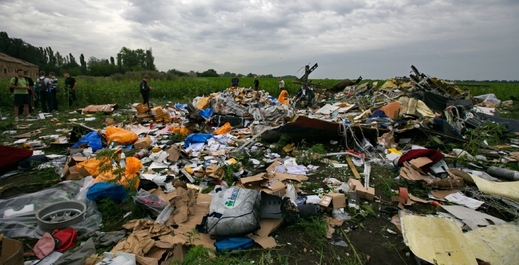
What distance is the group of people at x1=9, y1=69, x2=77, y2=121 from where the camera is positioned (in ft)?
25.0

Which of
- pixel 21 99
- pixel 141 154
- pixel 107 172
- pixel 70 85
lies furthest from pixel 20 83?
pixel 107 172

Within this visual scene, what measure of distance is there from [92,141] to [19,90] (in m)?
4.71

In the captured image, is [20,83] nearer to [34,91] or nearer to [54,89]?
[34,91]

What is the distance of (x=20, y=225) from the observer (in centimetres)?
269

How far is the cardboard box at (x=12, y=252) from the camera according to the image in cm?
193

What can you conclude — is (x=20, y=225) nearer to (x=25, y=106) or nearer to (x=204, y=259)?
(x=204, y=259)

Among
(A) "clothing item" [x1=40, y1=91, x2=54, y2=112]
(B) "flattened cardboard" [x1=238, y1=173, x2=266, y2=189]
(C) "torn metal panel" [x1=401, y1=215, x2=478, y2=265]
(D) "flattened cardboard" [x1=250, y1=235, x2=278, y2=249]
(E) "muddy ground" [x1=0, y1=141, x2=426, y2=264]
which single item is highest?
(A) "clothing item" [x1=40, y1=91, x2=54, y2=112]

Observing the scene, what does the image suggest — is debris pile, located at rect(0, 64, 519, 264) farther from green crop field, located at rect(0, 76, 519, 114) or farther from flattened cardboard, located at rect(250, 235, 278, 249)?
green crop field, located at rect(0, 76, 519, 114)

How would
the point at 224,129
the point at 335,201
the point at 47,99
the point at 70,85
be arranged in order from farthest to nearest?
the point at 70,85, the point at 47,99, the point at 224,129, the point at 335,201

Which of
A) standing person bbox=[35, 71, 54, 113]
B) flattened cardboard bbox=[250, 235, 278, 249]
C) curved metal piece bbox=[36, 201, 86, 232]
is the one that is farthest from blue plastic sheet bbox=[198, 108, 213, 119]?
flattened cardboard bbox=[250, 235, 278, 249]

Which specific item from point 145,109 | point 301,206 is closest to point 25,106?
point 145,109

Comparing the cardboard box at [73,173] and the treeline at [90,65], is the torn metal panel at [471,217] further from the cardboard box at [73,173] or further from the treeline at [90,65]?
the treeline at [90,65]

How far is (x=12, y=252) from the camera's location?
6.68 ft

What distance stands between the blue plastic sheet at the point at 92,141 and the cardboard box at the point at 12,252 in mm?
3496
